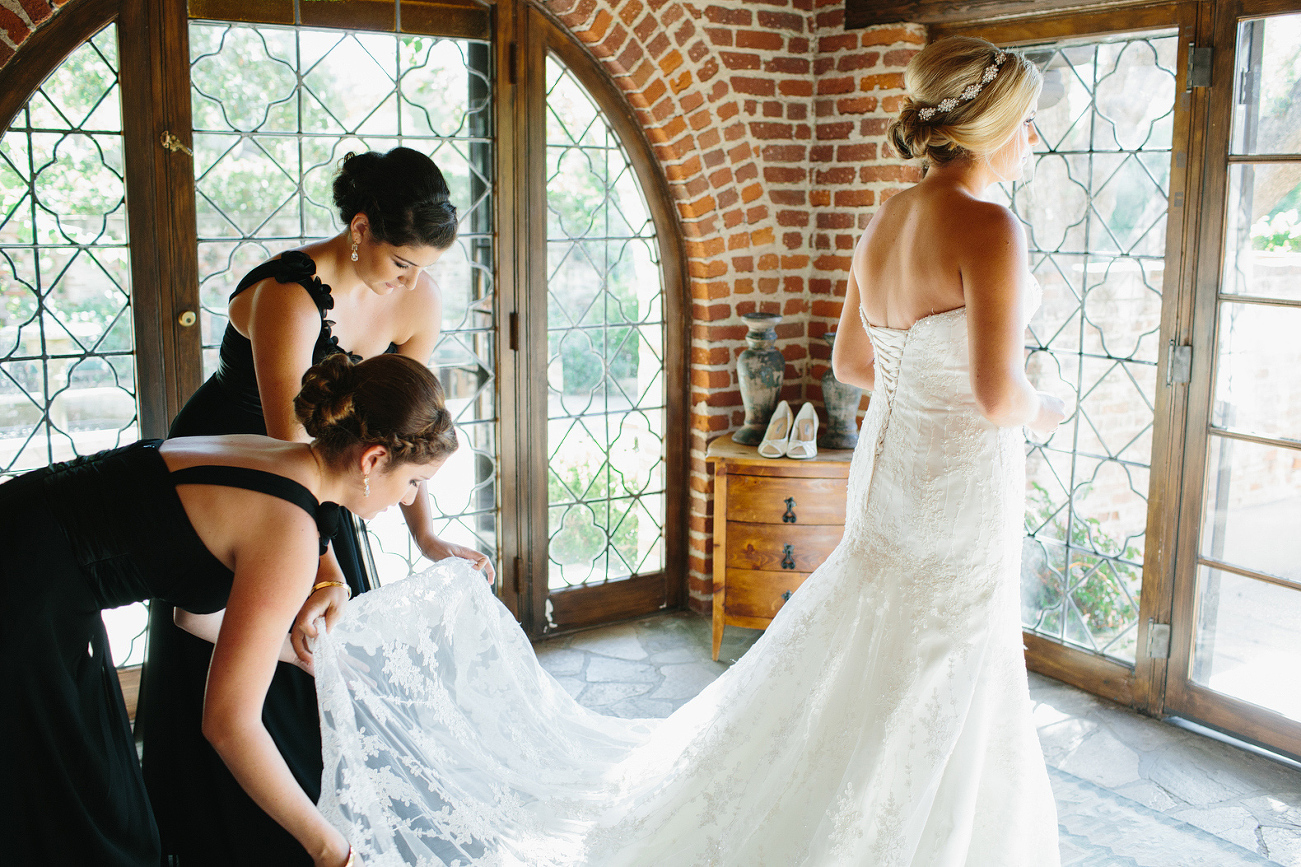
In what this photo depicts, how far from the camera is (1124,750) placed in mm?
3414

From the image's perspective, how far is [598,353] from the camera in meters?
4.30

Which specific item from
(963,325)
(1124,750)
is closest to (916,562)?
(963,325)

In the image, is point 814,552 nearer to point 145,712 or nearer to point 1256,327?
point 1256,327

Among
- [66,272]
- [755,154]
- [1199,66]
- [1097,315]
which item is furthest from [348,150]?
[1199,66]

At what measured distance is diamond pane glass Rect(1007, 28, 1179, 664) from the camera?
139 inches

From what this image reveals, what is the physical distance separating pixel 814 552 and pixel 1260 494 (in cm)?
143

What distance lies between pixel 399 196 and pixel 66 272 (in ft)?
5.68

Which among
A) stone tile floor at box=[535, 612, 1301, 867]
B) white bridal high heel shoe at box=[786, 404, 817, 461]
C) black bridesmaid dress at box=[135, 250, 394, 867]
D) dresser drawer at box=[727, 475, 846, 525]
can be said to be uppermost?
white bridal high heel shoe at box=[786, 404, 817, 461]

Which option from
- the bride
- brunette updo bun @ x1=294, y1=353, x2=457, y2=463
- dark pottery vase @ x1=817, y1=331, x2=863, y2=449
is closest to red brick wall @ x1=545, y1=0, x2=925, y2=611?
dark pottery vase @ x1=817, y1=331, x2=863, y2=449

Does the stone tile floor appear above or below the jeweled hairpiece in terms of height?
below

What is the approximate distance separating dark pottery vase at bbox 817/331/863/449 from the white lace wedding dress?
4.98ft

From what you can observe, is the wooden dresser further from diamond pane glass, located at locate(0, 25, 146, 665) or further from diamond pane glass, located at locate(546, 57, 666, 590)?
diamond pane glass, located at locate(0, 25, 146, 665)

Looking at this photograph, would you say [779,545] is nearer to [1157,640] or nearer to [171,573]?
[1157,640]

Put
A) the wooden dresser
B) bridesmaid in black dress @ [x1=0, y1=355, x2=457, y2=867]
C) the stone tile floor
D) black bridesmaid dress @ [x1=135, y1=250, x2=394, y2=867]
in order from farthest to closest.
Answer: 1. the wooden dresser
2. the stone tile floor
3. black bridesmaid dress @ [x1=135, y1=250, x2=394, y2=867]
4. bridesmaid in black dress @ [x1=0, y1=355, x2=457, y2=867]
